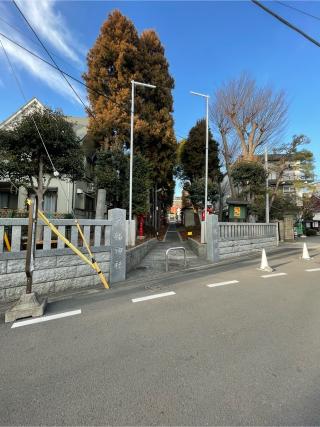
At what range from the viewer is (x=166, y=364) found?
3.33 meters

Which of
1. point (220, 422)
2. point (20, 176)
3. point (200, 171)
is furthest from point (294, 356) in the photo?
point (200, 171)

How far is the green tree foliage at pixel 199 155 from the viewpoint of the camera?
27.8 metres

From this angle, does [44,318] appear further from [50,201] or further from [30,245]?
[50,201]

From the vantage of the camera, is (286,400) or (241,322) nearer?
(286,400)

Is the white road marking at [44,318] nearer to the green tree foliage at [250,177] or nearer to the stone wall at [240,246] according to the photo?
the stone wall at [240,246]

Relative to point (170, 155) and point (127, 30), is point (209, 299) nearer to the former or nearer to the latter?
point (170, 155)

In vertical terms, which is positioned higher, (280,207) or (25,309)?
(280,207)

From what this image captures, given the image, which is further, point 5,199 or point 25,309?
point 5,199

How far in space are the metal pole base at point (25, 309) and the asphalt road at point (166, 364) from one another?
411mm

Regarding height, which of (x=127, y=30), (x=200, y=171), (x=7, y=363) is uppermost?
(x=127, y=30)

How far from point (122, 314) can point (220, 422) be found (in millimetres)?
3043

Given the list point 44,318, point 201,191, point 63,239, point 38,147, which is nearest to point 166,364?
point 44,318

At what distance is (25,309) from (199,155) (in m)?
24.8

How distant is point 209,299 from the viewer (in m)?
6.14
